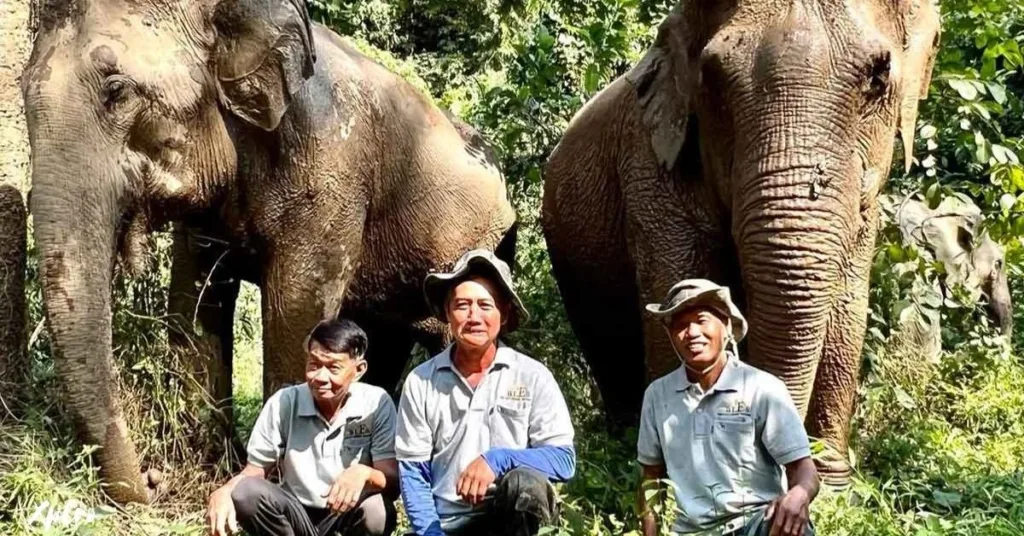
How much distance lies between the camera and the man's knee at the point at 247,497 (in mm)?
4000

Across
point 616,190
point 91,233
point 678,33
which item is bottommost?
point 91,233

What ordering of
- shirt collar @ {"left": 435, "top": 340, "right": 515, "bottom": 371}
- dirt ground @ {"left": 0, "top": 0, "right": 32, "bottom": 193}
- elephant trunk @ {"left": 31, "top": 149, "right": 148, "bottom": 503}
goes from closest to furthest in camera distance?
shirt collar @ {"left": 435, "top": 340, "right": 515, "bottom": 371}
elephant trunk @ {"left": 31, "top": 149, "right": 148, "bottom": 503}
dirt ground @ {"left": 0, "top": 0, "right": 32, "bottom": 193}

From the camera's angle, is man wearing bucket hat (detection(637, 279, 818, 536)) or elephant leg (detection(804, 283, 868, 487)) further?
elephant leg (detection(804, 283, 868, 487))

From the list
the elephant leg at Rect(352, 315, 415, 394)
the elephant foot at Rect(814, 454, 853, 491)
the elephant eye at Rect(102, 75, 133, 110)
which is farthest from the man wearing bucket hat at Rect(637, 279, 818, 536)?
the elephant leg at Rect(352, 315, 415, 394)

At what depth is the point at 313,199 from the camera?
5.70 metres

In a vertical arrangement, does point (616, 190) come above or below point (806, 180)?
below

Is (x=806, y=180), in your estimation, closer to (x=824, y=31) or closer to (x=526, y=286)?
(x=824, y=31)

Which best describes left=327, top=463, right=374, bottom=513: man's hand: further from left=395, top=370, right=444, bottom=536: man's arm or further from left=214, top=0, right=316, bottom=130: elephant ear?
left=214, top=0, right=316, bottom=130: elephant ear

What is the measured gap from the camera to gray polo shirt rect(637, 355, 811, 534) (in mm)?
3697

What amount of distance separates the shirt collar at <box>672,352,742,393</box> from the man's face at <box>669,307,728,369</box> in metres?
0.06

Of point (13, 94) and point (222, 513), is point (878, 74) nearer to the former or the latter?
point (222, 513)

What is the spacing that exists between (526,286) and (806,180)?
4.15 m

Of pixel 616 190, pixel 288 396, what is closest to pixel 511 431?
pixel 288 396

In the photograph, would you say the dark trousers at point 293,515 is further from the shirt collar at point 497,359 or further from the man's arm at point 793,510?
the man's arm at point 793,510
